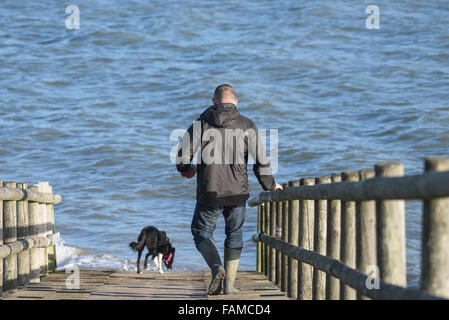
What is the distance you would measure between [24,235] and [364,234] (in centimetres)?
491

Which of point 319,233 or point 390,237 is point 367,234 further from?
point 319,233

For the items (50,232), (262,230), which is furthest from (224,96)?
(50,232)

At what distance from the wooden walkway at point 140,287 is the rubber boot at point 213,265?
0.11 m

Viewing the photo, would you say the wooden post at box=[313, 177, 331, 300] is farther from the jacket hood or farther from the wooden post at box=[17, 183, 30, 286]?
the wooden post at box=[17, 183, 30, 286]

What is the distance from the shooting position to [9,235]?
7.43 meters

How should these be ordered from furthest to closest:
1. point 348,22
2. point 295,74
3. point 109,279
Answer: point 348,22, point 295,74, point 109,279

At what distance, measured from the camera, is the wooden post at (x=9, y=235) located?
7.37m

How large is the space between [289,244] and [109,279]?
108 inches

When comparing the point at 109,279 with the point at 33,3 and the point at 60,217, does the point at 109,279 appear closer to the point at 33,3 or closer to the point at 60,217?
the point at 60,217

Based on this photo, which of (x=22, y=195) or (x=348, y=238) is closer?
(x=348, y=238)

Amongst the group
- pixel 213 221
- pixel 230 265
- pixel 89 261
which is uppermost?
pixel 213 221

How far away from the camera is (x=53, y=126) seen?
1320 inches

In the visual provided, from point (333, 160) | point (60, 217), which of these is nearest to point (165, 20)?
point (333, 160)

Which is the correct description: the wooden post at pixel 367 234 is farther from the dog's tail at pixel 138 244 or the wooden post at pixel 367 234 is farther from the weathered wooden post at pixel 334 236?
the dog's tail at pixel 138 244
